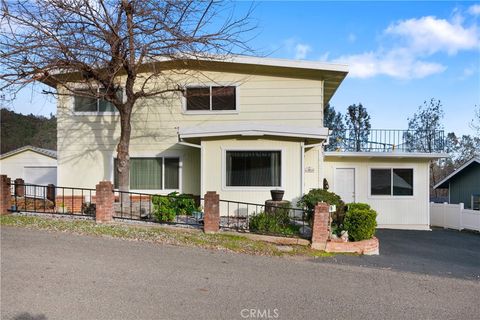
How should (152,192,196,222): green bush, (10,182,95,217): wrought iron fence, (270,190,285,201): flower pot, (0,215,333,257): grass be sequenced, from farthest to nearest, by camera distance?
(10,182,95,217): wrought iron fence
(270,190,285,201): flower pot
(152,192,196,222): green bush
(0,215,333,257): grass

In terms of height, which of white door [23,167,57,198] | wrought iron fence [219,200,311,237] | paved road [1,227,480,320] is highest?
white door [23,167,57,198]

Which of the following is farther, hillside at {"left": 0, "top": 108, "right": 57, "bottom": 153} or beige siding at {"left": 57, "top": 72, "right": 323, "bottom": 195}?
hillside at {"left": 0, "top": 108, "right": 57, "bottom": 153}

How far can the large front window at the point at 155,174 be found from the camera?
13992 mm

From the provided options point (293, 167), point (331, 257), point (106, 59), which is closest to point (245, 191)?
point (293, 167)

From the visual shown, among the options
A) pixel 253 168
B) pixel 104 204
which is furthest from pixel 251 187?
pixel 104 204

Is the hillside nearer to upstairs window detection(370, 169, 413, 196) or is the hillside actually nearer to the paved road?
upstairs window detection(370, 169, 413, 196)

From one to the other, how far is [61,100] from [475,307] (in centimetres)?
1363

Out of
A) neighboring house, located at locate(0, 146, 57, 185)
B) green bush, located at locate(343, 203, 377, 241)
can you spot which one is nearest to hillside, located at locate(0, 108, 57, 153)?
neighboring house, located at locate(0, 146, 57, 185)

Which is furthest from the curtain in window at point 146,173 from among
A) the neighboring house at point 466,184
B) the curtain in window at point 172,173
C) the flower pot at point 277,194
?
the neighboring house at point 466,184

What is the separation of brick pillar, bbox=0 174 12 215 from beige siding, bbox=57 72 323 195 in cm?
321

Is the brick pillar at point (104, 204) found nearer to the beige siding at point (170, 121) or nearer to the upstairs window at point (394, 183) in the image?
the beige siding at point (170, 121)

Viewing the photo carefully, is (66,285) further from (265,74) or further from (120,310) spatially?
(265,74)

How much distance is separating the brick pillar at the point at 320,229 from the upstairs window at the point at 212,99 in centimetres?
607

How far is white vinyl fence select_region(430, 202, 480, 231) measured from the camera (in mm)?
A: 16719
